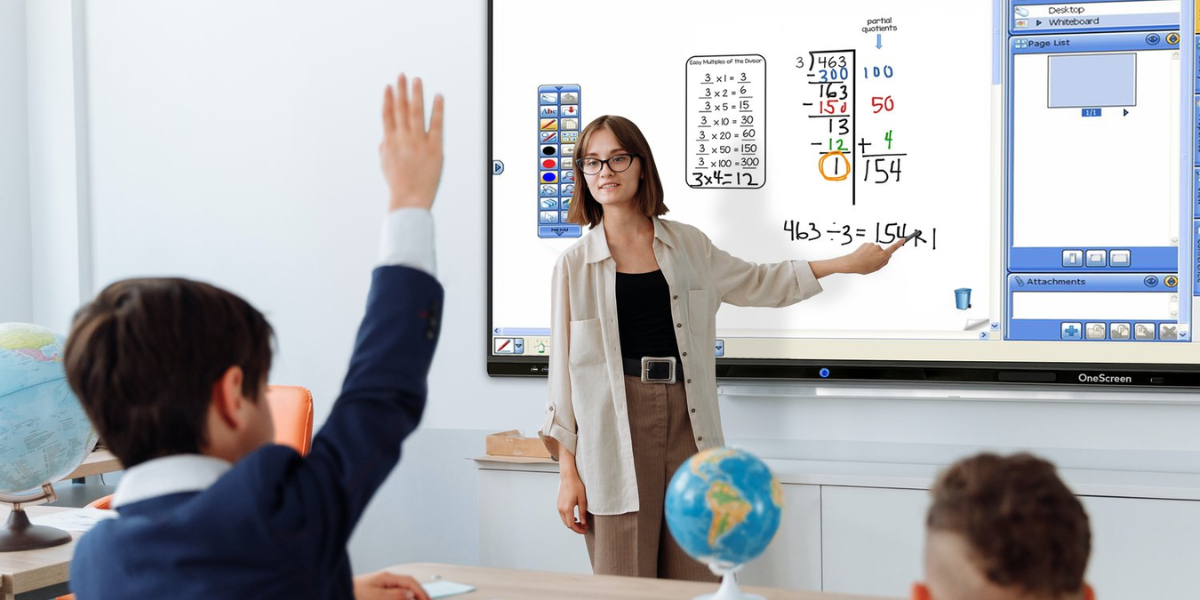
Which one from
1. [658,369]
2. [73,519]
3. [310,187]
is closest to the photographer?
[73,519]

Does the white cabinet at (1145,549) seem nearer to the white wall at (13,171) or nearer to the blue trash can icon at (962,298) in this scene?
the blue trash can icon at (962,298)

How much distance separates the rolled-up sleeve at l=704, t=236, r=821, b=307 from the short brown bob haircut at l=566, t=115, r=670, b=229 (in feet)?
0.82

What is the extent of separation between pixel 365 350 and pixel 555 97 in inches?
97.3

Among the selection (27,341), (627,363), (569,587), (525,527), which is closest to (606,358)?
(627,363)

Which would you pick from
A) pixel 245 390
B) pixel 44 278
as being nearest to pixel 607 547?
pixel 245 390

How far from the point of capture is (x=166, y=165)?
3.75 metres

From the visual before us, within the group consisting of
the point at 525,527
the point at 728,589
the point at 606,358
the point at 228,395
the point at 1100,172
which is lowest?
the point at 525,527

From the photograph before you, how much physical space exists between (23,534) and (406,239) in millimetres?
1632

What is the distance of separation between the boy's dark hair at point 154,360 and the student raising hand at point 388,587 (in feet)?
1.58

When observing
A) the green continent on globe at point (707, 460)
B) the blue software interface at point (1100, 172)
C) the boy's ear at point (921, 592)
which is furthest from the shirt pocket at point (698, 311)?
the boy's ear at point (921, 592)

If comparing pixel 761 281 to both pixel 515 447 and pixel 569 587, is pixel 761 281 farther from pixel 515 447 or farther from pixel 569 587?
pixel 569 587

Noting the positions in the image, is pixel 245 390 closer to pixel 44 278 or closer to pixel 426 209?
pixel 426 209

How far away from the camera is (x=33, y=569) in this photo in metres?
1.86

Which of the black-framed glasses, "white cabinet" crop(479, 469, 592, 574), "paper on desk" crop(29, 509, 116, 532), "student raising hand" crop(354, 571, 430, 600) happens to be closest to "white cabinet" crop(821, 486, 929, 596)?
"white cabinet" crop(479, 469, 592, 574)
